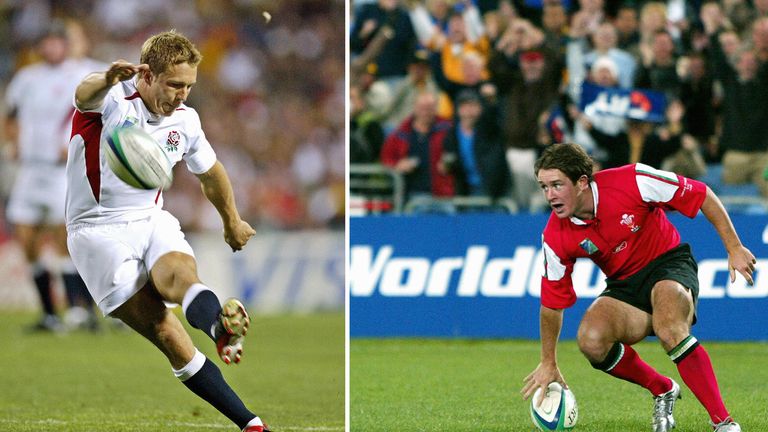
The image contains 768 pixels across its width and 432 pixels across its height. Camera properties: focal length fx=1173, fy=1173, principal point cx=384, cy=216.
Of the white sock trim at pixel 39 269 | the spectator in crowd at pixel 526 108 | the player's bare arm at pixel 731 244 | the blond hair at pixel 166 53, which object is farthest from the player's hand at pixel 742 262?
the white sock trim at pixel 39 269

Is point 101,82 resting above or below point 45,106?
above

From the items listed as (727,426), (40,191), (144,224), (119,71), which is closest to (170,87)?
(119,71)

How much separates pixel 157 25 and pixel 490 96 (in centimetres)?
1134

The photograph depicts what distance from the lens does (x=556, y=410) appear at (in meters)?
6.29

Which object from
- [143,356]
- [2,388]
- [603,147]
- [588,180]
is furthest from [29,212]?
[588,180]

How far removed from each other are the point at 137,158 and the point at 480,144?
6.86 meters

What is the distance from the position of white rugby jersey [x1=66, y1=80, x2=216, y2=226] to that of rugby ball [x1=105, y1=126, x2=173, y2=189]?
15 cm

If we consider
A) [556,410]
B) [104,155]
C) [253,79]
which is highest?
[104,155]

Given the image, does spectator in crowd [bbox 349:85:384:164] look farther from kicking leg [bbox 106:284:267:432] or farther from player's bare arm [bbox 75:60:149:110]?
player's bare arm [bbox 75:60:149:110]

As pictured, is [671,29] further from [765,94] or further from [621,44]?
[765,94]

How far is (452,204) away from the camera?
12.3 m

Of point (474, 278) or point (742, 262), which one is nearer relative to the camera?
point (742, 262)

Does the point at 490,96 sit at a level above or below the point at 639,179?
below

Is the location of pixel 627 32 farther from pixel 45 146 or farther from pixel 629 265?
pixel 45 146
